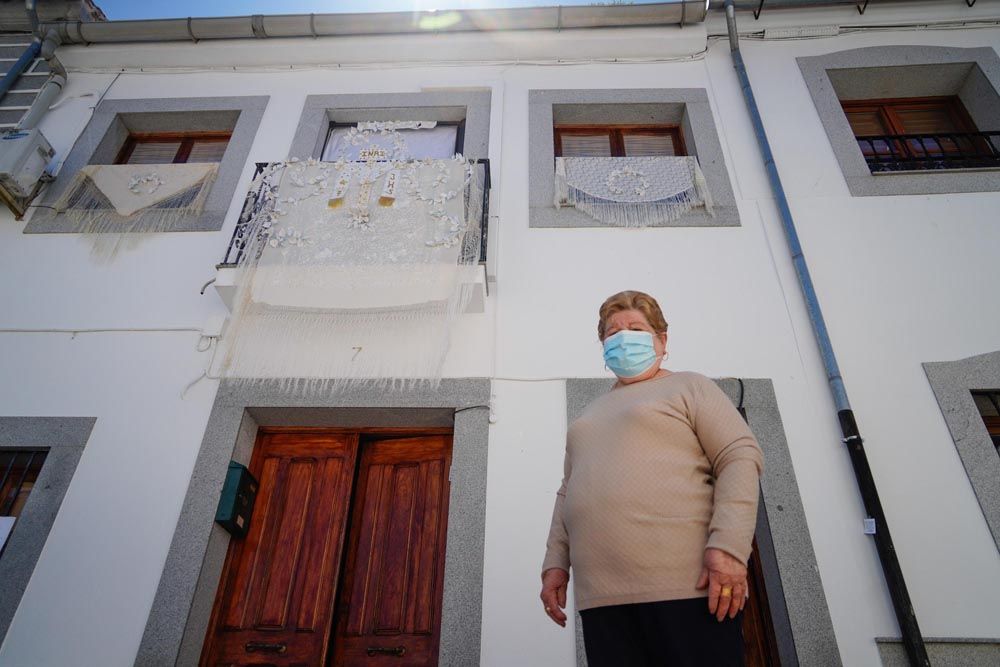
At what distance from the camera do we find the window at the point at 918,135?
162 inches

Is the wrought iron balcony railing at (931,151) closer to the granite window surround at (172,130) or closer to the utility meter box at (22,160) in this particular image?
the granite window surround at (172,130)

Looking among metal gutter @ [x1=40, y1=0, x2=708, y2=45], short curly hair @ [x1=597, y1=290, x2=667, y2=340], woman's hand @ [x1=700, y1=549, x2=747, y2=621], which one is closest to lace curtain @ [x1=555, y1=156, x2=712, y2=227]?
metal gutter @ [x1=40, y1=0, x2=708, y2=45]

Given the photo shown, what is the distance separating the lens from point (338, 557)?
3.01 m

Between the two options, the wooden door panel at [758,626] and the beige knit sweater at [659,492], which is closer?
the beige knit sweater at [659,492]

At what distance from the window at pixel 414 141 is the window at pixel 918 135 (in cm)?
313

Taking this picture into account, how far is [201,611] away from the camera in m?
2.77

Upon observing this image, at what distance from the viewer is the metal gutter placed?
474cm

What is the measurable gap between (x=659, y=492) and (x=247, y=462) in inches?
102

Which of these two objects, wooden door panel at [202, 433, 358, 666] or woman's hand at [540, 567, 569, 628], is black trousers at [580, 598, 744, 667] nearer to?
woman's hand at [540, 567, 569, 628]

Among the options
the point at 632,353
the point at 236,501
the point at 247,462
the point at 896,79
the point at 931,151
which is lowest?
the point at 236,501

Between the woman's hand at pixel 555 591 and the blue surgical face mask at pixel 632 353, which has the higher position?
the blue surgical face mask at pixel 632 353

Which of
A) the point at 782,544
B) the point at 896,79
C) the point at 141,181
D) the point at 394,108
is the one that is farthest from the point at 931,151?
the point at 141,181

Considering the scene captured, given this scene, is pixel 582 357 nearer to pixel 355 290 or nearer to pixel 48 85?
pixel 355 290

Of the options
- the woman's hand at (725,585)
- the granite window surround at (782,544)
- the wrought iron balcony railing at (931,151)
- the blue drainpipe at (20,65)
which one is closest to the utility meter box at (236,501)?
the granite window surround at (782,544)
